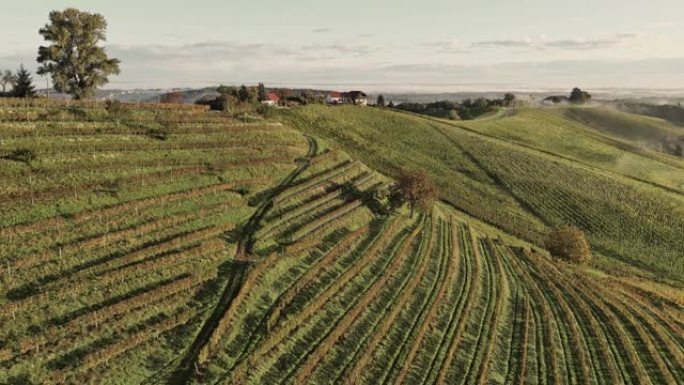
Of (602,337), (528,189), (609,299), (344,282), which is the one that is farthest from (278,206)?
(528,189)

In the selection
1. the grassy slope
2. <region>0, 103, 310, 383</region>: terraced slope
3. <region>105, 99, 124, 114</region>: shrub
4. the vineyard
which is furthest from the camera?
the grassy slope

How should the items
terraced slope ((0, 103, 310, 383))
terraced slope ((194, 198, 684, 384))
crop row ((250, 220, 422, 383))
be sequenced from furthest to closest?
terraced slope ((194, 198, 684, 384)) → crop row ((250, 220, 422, 383)) → terraced slope ((0, 103, 310, 383))

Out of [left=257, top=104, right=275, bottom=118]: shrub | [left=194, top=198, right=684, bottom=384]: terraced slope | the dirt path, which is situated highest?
[left=257, top=104, right=275, bottom=118]: shrub

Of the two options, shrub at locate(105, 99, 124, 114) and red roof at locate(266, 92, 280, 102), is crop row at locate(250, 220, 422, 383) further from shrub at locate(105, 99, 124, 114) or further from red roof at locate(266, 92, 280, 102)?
red roof at locate(266, 92, 280, 102)

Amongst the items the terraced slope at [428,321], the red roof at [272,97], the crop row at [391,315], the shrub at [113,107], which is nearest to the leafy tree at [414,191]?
the terraced slope at [428,321]

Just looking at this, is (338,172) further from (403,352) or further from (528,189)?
(528,189)

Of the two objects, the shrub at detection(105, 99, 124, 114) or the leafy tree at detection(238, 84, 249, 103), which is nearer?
the shrub at detection(105, 99, 124, 114)

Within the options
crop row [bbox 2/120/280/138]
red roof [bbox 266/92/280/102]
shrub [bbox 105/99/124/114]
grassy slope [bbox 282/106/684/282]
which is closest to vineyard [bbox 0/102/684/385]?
crop row [bbox 2/120/280/138]
